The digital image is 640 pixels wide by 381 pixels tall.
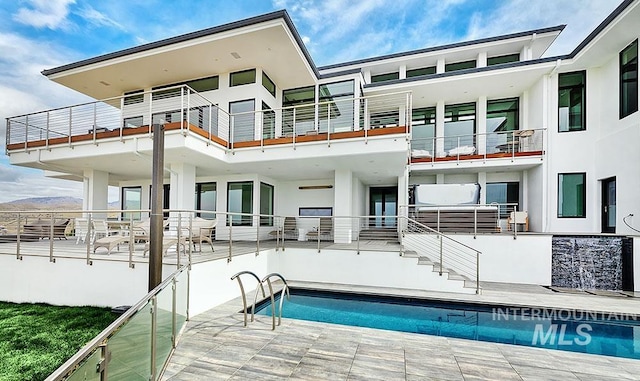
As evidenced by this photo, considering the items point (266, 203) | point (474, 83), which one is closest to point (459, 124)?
point (474, 83)

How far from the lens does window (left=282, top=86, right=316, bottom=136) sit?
12414 mm

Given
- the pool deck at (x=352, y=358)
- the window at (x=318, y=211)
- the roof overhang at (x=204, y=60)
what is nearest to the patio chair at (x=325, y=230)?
the window at (x=318, y=211)

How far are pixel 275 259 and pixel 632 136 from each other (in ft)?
38.3

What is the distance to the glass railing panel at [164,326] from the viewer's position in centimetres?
300

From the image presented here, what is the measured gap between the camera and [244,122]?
36.7 feet

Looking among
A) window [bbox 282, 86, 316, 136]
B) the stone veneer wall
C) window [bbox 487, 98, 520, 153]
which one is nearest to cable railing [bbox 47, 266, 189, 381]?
window [bbox 282, 86, 316, 136]

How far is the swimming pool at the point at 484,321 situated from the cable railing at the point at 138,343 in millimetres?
2842

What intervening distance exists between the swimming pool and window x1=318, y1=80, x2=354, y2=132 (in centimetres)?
692

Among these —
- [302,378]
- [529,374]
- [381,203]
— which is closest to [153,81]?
[381,203]

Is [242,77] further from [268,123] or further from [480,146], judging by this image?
[480,146]

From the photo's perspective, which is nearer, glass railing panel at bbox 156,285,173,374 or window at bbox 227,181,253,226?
glass railing panel at bbox 156,285,173,374

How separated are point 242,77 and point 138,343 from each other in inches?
427

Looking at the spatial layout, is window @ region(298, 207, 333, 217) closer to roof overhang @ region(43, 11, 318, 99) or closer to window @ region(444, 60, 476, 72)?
roof overhang @ region(43, 11, 318, 99)

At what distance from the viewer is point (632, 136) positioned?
9.36 m
